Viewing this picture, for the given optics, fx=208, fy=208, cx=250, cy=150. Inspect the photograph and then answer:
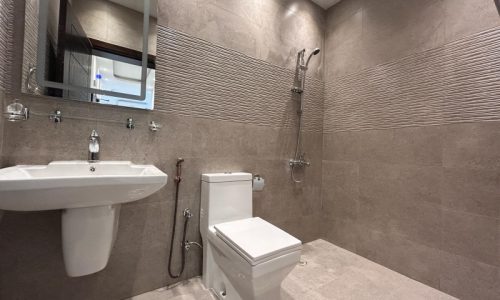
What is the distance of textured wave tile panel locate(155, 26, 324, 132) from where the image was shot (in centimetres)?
143

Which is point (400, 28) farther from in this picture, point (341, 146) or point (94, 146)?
point (94, 146)

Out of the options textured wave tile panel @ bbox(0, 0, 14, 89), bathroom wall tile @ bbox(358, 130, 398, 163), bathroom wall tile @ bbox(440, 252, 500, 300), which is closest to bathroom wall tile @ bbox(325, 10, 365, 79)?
bathroom wall tile @ bbox(358, 130, 398, 163)

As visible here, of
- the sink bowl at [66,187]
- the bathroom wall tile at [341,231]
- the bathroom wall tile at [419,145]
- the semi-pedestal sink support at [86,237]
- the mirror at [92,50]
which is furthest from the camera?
the bathroom wall tile at [341,231]

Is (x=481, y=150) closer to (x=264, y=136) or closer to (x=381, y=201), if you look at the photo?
(x=381, y=201)

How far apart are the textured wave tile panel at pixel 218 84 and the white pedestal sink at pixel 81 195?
60cm

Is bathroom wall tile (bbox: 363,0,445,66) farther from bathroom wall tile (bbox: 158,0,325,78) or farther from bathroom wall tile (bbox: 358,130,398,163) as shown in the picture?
bathroom wall tile (bbox: 358,130,398,163)

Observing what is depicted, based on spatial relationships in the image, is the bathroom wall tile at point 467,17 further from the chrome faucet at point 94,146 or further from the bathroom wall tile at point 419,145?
the chrome faucet at point 94,146

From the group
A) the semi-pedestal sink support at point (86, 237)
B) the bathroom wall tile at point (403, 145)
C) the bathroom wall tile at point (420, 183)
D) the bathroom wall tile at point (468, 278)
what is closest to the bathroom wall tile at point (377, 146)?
the bathroom wall tile at point (403, 145)

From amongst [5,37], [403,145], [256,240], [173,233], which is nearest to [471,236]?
[403,145]

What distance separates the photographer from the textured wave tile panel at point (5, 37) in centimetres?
98

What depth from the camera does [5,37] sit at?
1011 mm

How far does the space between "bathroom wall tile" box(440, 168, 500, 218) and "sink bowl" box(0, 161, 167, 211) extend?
188 cm

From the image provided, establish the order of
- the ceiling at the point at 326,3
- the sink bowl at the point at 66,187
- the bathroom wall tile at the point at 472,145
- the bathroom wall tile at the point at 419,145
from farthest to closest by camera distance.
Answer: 1. the ceiling at the point at 326,3
2. the bathroom wall tile at the point at 419,145
3. the bathroom wall tile at the point at 472,145
4. the sink bowl at the point at 66,187

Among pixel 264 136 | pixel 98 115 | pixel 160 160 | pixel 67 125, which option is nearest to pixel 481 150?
pixel 264 136
